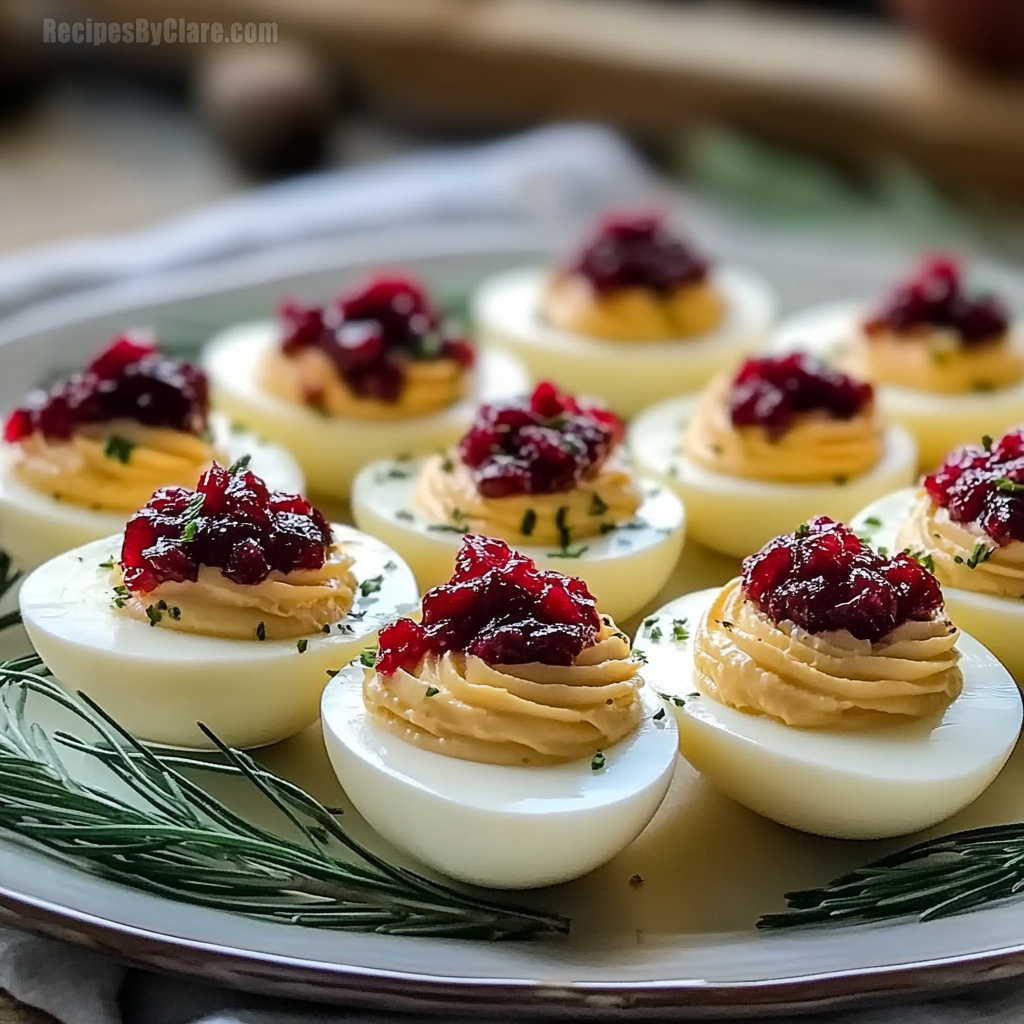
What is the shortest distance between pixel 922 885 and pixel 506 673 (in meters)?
0.82

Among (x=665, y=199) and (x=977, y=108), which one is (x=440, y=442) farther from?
(x=977, y=108)

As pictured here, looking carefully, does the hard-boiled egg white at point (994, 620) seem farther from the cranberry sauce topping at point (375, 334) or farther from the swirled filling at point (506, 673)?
the cranberry sauce topping at point (375, 334)

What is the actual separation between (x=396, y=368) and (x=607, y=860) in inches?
70.9

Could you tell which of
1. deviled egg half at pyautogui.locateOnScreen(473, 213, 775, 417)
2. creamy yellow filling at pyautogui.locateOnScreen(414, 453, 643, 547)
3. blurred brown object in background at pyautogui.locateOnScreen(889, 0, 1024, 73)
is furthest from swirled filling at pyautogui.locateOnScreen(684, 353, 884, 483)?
blurred brown object in background at pyautogui.locateOnScreen(889, 0, 1024, 73)

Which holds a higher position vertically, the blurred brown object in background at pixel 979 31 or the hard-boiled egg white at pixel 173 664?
the blurred brown object in background at pixel 979 31

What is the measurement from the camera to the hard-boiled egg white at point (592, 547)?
3.33 meters

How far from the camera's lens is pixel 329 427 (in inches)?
157

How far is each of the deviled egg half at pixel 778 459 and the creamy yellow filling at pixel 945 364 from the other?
1.33 feet

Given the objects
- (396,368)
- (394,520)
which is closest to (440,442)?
(396,368)

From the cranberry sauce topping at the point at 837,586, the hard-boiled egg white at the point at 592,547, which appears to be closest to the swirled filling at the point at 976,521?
the cranberry sauce topping at the point at 837,586

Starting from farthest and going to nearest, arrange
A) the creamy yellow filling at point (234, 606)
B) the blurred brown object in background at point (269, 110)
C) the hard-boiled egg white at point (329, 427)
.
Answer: the blurred brown object in background at point (269, 110) < the hard-boiled egg white at point (329, 427) < the creamy yellow filling at point (234, 606)

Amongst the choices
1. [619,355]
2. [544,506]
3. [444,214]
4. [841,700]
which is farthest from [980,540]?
[444,214]

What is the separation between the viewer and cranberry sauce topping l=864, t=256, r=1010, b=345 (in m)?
4.26

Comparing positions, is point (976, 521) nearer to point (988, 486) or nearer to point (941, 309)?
point (988, 486)
